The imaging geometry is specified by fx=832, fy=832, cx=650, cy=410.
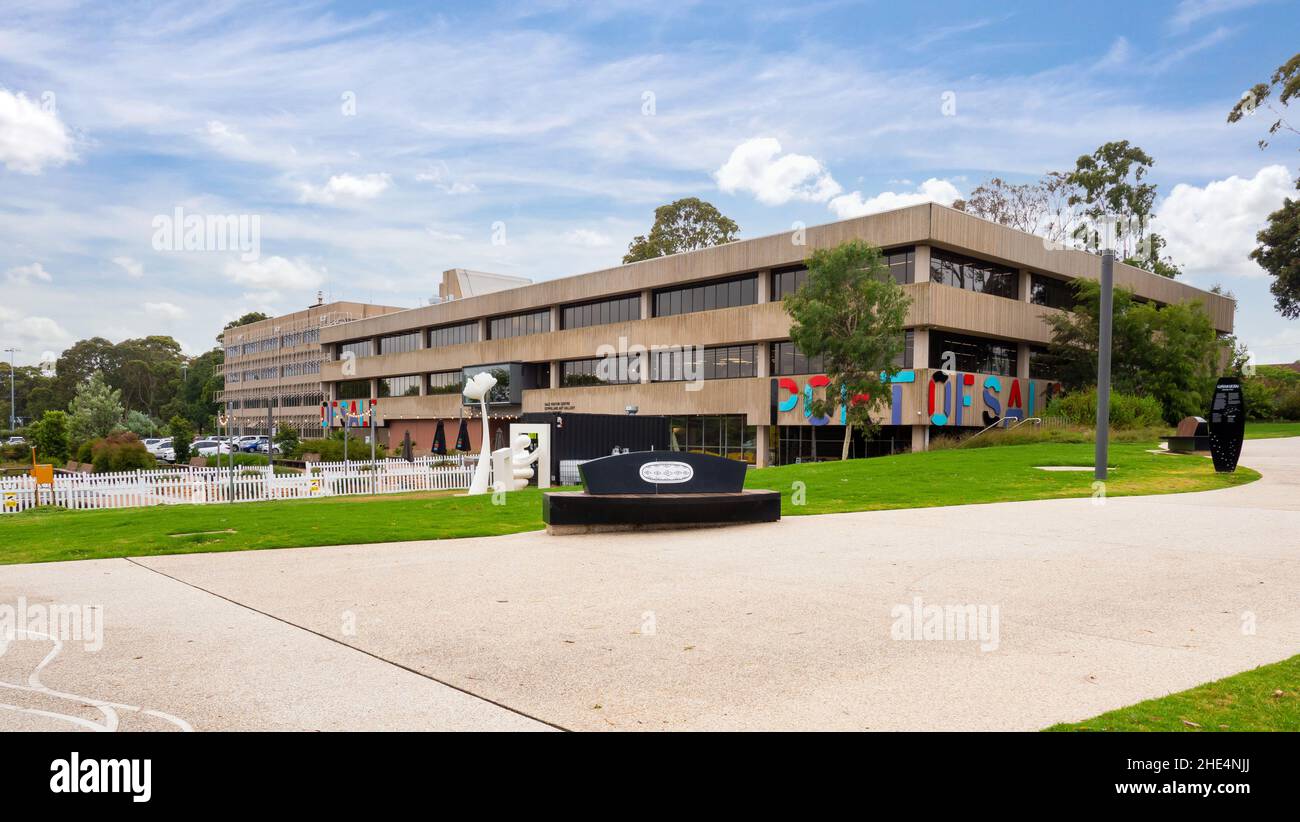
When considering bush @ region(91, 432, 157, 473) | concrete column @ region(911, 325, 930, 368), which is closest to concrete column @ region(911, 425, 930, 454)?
concrete column @ region(911, 325, 930, 368)

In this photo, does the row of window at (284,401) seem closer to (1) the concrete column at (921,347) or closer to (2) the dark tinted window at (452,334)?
(2) the dark tinted window at (452,334)

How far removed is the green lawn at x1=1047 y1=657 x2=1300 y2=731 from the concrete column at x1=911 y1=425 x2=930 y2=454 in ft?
108

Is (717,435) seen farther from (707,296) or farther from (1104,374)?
(1104,374)

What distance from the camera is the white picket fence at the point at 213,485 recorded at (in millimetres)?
24703

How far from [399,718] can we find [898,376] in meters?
34.8

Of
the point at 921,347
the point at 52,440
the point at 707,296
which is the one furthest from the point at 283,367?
the point at 921,347

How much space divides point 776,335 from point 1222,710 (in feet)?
123

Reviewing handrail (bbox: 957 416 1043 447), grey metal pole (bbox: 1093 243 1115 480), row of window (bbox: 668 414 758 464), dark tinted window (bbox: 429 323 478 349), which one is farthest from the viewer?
dark tinted window (bbox: 429 323 478 349)

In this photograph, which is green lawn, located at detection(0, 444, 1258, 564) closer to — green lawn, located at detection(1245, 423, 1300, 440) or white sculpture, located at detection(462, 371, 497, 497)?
white sculpture, located at detection(462, 371, 497, 497)

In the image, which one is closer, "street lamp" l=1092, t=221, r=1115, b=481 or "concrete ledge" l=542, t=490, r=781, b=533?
"concrete ledge" l=542, t=490, r=781, b=533

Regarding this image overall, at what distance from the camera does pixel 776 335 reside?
136ft

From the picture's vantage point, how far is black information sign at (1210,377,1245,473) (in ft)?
64.5
